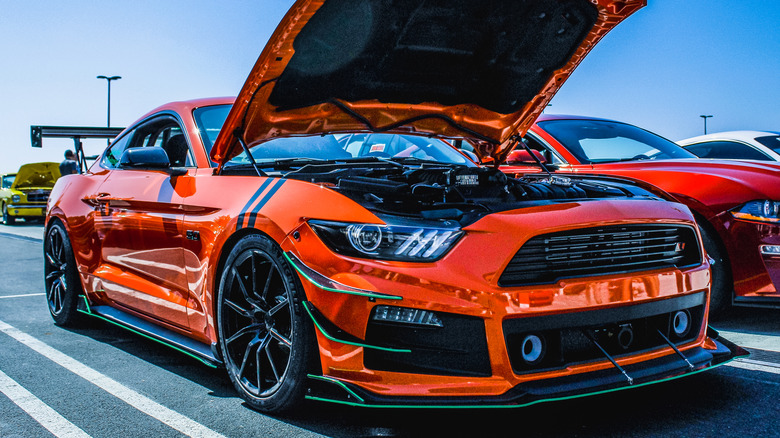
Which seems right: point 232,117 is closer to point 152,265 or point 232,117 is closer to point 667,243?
point 152,265

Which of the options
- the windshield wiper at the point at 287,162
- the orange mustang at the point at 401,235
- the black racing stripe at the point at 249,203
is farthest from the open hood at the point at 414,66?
the black racing stripe at the point at 249,203

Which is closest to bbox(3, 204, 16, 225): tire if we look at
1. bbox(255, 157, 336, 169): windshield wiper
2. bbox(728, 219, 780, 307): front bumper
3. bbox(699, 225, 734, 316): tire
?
bbox(255, 157, 336, 169): windshield wiper

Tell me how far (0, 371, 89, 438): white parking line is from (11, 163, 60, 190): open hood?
2259 cm

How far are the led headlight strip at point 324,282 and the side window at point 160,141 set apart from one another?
59.8 inches

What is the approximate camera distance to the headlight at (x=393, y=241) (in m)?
2.71

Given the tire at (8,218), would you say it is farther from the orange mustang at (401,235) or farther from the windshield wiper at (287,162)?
the windshield wiper at (287,162)

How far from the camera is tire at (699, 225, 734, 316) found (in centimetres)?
462

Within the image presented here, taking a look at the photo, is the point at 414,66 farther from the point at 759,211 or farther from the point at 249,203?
the point at 759,211

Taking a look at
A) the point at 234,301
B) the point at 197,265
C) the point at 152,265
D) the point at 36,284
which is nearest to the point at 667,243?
the point at 234,301

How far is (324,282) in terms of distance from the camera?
9.09 ft

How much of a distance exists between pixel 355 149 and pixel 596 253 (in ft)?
6.00

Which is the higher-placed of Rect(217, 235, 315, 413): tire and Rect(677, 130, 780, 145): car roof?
Rect(677, 130, 780, 145): car roof

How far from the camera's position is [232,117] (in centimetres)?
349

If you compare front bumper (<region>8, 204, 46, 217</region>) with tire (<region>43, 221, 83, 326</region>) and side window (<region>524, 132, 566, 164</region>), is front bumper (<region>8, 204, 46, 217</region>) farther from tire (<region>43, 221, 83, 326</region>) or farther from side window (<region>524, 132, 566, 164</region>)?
side window (<region>524, 132, 566, 164</region>)
